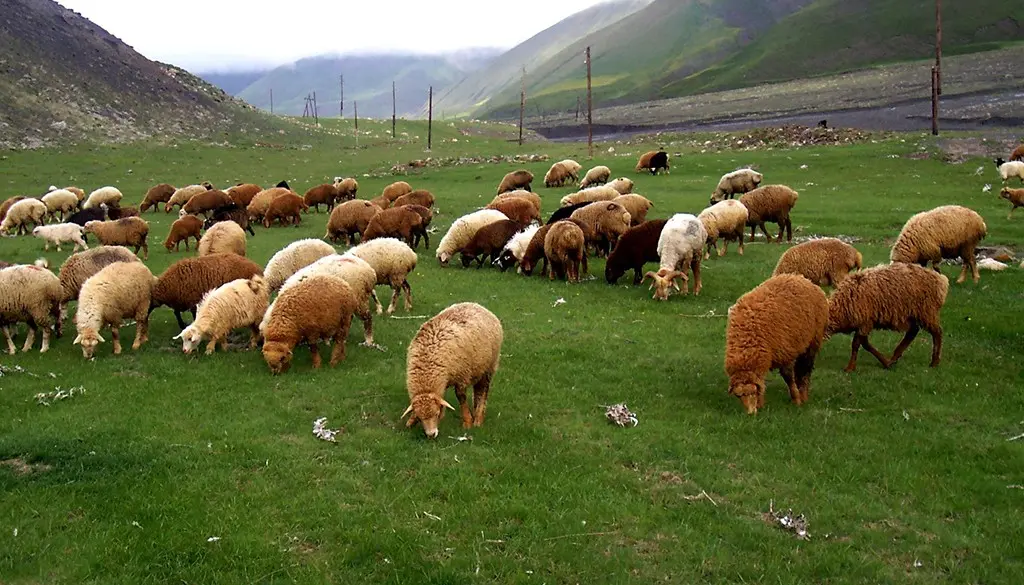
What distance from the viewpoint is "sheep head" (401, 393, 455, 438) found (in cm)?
902

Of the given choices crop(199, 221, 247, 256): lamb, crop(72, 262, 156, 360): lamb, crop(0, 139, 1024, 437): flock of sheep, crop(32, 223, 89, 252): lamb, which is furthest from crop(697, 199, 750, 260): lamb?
crop(32, 223, 89, 252): lamb

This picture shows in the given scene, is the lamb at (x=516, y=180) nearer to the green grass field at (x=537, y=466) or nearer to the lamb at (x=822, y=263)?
the green grass field at (x=537, y=466)

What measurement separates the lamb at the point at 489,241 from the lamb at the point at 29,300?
34.6ft

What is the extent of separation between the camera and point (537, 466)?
8.34 metres

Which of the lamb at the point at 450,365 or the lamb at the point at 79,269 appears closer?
the lamb at the point at 450,365

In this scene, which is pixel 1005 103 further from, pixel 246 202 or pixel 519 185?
pixel 246 202

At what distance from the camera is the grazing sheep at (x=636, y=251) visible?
17.5 m

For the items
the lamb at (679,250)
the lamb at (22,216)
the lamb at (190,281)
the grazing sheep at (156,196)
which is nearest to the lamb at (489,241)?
the lamb at (679,250)

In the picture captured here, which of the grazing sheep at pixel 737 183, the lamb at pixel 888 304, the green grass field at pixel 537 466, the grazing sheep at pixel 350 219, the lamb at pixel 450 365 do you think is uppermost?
the grazing sheep at pixel 737 183

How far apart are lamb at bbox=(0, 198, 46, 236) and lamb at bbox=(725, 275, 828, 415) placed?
3033 centimetres

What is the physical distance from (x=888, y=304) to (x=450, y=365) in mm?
7181

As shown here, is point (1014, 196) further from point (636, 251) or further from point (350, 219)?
point (350, 219)

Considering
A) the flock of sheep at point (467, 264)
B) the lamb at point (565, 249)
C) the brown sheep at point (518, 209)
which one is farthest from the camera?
the brown sheep at point (518, 209)

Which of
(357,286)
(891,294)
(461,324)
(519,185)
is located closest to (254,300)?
(357,286)
